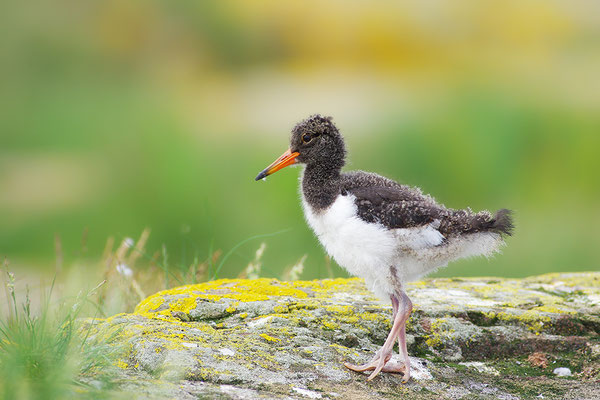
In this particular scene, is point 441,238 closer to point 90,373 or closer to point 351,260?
point 351,260

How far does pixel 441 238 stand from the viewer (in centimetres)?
498

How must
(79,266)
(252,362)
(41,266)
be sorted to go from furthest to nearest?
(41,266), (79,266), (252,362)

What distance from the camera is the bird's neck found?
5.26 meters

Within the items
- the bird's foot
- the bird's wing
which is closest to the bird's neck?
the bird's wing

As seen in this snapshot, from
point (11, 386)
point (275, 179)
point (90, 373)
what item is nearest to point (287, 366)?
point (90, 373)

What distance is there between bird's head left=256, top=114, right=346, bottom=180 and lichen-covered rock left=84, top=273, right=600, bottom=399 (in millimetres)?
1006

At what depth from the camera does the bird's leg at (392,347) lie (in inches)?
183

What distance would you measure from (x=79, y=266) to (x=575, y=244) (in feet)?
29.0

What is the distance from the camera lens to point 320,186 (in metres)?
5.36

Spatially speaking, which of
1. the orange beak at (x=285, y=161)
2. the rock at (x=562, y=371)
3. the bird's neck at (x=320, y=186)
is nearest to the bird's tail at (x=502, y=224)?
the rock at (x=562, y=371)

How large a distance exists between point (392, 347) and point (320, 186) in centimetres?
120

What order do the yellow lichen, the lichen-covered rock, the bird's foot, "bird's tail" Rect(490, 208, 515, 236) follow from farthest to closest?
"bird's tail" Rect(490, 208, 515, 236), the yellow lichen, the bird's foot, the lichen-covered rock

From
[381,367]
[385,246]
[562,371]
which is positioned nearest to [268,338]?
[381,367]

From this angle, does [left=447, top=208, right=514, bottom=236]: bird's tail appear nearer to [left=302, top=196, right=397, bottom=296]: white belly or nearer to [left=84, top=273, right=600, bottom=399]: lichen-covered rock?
[left=302, top=196, right=397, bottom=296]: white belly
